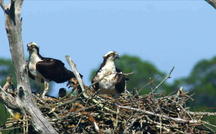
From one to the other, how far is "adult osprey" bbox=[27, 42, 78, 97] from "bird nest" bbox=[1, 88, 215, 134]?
842 mm

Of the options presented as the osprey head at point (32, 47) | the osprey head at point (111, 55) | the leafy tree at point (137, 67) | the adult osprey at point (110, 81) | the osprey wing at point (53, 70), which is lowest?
the adult osprey at point (110, 81)

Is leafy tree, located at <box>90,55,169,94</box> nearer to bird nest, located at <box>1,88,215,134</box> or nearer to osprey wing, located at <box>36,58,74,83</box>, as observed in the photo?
osprey wing, located at <box>36,58,74,83</box>

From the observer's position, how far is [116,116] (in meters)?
11.4

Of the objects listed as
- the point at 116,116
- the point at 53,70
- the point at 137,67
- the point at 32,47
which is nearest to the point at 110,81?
the point at 53,70

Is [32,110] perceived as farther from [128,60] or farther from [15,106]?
[128,60]

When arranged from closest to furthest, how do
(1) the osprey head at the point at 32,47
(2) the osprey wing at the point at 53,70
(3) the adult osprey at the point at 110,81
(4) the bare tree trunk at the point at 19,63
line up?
1. (4) the bare tree trunk at the point at 19,63
2. (3) the adult osprey at the point at 110,81
3. (2) the osprey wing at the point at 53,70
4. (1) the osprey head at the point at 32,47

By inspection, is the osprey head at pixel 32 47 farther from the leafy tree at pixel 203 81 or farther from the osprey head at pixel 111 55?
the leafy tree at pixel 203 81

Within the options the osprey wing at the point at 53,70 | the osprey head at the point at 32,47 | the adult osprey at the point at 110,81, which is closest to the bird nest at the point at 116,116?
the adult osprey at the point at 110,81

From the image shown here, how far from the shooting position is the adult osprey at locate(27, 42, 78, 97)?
12.5m

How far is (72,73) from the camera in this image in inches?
501

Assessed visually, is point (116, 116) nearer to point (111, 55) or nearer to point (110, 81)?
point (110, 81)

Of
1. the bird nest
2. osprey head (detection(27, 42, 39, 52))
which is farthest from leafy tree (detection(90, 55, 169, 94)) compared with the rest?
the bird nest

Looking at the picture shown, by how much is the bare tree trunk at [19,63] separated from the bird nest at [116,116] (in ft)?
1.93

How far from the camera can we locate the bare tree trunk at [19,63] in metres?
10.1
